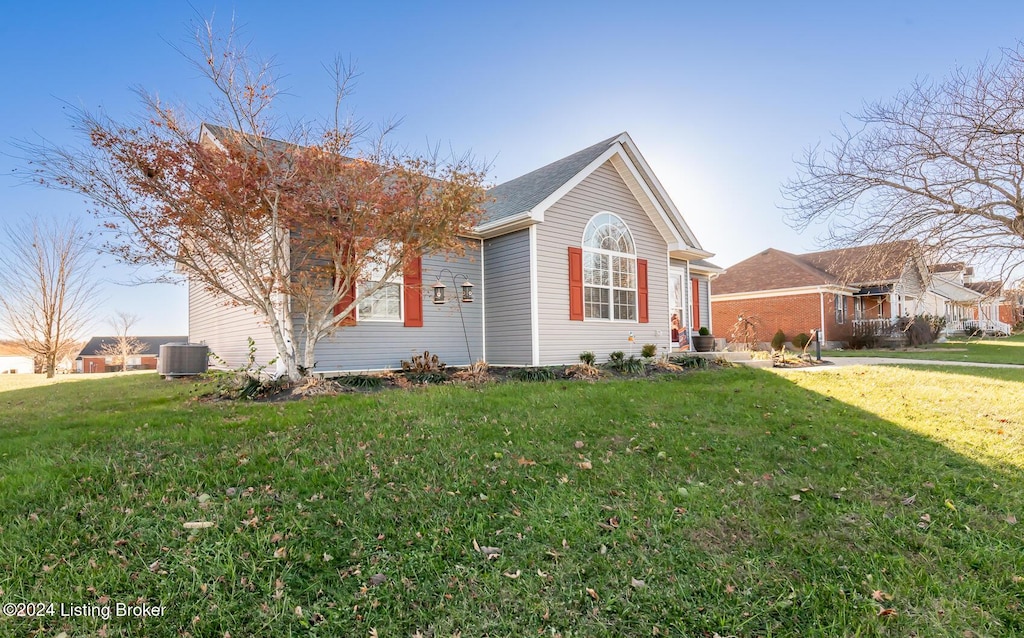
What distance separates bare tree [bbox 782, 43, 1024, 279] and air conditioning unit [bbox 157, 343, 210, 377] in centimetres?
1389

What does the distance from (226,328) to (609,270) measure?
9314 millimetres

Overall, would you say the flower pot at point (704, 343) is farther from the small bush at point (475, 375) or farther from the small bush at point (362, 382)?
the small bush at point (362, 382)

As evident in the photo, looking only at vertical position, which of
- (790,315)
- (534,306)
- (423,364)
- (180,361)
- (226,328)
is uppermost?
(790,315)

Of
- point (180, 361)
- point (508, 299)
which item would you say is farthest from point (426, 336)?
point (180, 361)

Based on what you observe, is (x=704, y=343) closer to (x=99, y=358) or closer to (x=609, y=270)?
(x=609, y=270)

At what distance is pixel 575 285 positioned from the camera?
11.4 metres

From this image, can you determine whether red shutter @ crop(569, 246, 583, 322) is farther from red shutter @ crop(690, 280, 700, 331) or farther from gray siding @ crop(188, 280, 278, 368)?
red shutter @ crop(690, 280, 700, 331)

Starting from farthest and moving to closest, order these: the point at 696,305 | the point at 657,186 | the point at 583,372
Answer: the point at 696,305
the point at 657,186
the point at 583,372

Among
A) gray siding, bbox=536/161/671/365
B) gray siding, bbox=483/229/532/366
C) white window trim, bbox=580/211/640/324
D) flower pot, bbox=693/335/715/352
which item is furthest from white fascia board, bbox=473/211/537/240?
flower pot, bbox=693/335/715/352

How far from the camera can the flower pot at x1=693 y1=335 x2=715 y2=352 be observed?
15664 mm

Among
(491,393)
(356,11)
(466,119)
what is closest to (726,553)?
(491,393)

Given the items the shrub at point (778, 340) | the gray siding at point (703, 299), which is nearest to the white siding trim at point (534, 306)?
the gray siding at point (703, 299)

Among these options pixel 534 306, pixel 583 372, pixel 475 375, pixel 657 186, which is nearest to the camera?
pixel 475 375

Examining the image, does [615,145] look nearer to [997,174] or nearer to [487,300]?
[487,300]
